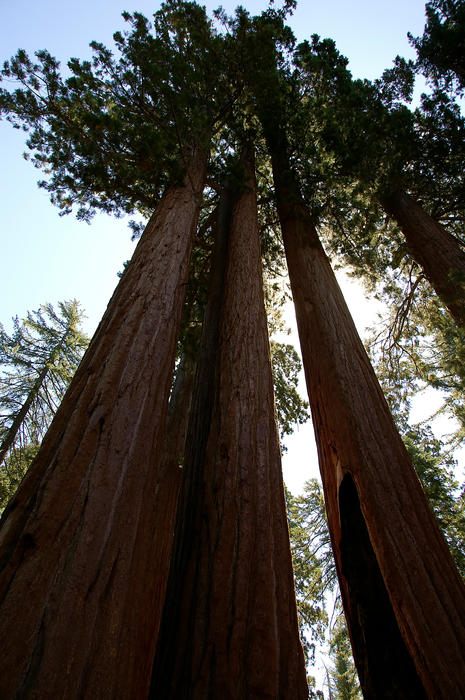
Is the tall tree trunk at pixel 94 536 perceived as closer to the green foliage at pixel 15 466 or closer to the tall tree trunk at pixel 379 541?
the tall tree trunk at pixel 379 541

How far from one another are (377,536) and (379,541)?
0.03 m

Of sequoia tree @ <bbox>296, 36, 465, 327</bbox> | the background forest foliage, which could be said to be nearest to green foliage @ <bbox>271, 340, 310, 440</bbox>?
the background forest foliage

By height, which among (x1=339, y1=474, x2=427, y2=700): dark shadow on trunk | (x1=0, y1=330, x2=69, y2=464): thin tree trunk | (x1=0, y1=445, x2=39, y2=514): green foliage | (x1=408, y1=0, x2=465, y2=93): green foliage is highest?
(x1=408, y1=0, x2=465, y2=93): green foliage

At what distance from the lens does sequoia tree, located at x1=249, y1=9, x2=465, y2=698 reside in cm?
161

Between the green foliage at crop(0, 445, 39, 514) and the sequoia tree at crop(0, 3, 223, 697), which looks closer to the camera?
the sequoia tree at crop(0, 3, 223, 697)

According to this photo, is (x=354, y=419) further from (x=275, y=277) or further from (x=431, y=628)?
(x=275, y=277)

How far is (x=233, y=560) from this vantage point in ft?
4.90

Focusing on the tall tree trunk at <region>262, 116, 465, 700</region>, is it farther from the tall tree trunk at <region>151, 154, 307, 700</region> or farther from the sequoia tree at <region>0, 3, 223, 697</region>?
the sequoia tree at <region>0, 3, 223, 697</region>

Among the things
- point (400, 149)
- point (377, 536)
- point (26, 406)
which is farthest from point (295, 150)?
point (26, 406)

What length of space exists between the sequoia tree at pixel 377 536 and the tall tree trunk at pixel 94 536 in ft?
4.02

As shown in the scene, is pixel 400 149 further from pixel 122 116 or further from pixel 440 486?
pixel 440 486

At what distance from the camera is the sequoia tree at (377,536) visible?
1.61m

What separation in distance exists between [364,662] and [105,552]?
1.63 metres

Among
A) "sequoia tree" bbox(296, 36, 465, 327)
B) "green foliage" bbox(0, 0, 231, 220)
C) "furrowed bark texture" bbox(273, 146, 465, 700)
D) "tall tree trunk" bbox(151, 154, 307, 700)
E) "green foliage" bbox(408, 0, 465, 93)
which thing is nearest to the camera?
"tall tree trunk" bbox(151, 154, 307, 700)
